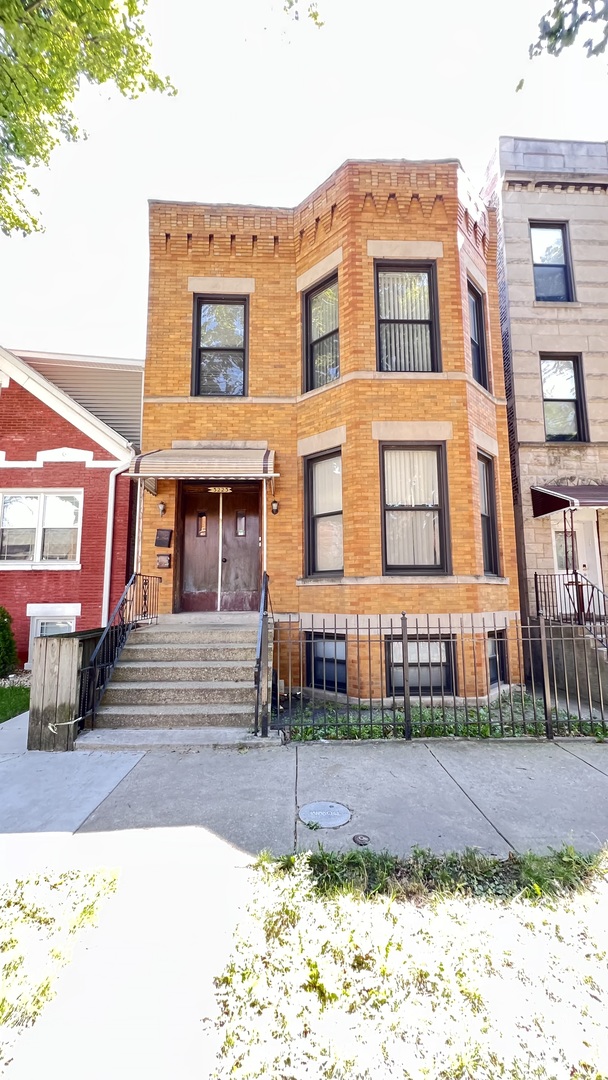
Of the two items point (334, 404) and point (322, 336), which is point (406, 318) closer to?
point (322, 336)

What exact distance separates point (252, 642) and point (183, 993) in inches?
204

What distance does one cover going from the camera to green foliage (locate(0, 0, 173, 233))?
719cm

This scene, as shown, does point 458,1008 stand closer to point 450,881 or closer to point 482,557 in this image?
point 450,881

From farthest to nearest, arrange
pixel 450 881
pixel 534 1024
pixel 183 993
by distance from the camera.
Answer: pixel 450 881, pixel 183 993, pixel 534 1024

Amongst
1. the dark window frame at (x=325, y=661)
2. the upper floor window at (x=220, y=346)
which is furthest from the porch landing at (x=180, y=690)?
the upper floor window at (x=220, y=346)

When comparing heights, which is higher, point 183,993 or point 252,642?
point 252,642

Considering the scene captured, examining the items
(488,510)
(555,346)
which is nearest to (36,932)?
(488,510)

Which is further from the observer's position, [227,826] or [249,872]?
[227,826]

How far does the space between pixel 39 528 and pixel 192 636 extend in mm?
5894

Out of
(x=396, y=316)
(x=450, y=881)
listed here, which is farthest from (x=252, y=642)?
(x=396, y=316)

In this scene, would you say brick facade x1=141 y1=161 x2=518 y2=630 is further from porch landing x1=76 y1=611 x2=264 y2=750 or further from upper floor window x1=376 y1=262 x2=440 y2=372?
porch landing x1=76 y1=611 x2=264 y2=750

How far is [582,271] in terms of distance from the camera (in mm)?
10609

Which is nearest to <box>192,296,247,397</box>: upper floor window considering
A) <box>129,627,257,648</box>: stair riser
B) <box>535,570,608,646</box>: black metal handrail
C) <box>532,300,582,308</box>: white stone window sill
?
<box>129,627,257,648</box>: stair riser

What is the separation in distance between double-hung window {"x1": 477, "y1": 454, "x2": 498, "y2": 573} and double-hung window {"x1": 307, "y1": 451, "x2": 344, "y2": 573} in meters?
2.56
